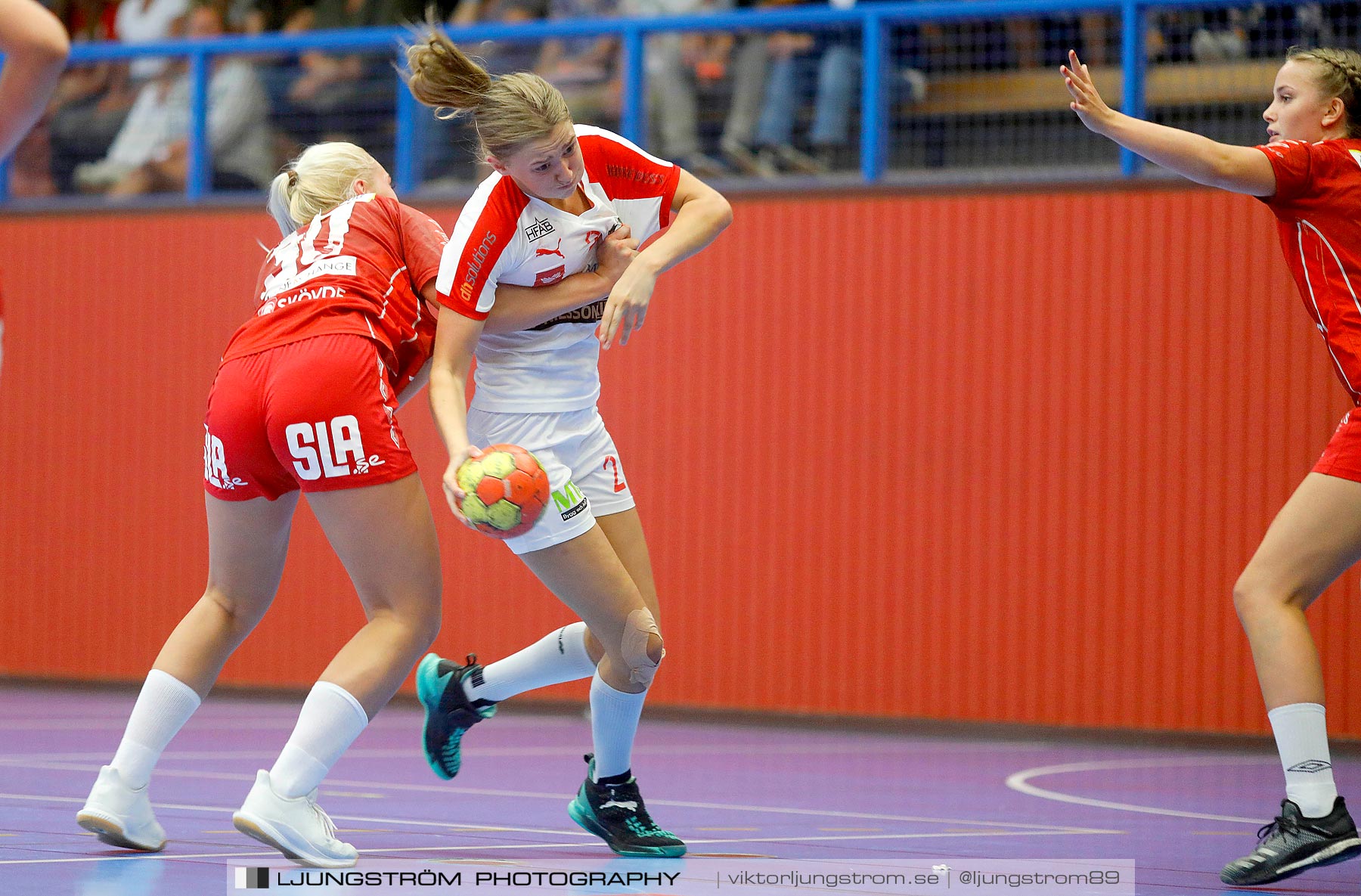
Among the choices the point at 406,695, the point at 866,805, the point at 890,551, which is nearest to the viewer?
the point at 866,805

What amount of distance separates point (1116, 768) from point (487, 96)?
15.1 feet

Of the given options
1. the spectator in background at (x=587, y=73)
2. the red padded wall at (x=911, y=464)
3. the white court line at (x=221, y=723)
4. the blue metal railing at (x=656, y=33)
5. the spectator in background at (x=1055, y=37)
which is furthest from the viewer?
the spectator in background at (x=587, y=73)

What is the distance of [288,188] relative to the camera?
455 centimetres

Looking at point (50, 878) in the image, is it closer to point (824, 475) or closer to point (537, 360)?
point (537, 360)

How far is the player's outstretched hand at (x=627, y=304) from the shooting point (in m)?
3.99

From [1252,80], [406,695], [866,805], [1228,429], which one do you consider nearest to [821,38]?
[1252,80]

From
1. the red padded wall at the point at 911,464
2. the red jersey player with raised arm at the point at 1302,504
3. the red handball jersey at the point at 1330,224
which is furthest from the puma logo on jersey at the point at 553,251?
the red padded wall at the point at 911,464

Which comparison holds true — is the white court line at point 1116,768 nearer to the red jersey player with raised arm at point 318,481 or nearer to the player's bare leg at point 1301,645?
the player's bare leg at point 1301,645

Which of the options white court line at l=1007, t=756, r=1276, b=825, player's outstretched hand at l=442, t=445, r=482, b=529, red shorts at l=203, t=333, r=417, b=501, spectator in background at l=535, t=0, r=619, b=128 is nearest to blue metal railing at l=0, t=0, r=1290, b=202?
spectator in background at l=535, t=0, r=619, b=128

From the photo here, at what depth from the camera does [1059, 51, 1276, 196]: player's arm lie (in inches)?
160

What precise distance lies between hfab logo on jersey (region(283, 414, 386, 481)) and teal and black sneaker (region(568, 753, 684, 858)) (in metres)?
1.12

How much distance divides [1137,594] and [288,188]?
5.33 metres

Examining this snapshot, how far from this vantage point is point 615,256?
14.1 ft

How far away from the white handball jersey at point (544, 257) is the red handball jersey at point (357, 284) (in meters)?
0.20
